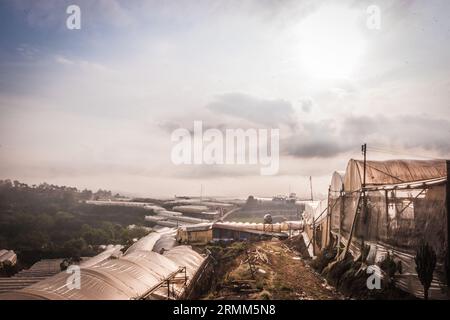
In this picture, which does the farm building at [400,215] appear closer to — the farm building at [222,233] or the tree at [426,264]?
the tree at [426,264]

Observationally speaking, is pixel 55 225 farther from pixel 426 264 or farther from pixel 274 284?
pixel 426 264

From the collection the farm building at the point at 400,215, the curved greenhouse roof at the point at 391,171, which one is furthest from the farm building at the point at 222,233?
the curved greenhouse roof at the point at 391,171

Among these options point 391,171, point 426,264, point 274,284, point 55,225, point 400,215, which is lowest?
point 55,225

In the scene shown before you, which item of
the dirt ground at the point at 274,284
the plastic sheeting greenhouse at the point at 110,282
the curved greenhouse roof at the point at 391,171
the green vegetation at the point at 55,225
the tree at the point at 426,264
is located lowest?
the green vegetation at the point at 55,225

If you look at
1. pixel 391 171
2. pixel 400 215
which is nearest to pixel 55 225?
pixel 391 171

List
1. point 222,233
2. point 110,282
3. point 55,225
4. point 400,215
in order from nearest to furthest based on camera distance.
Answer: point 110,282 < point 400,215 < point 222,233 < point 55,225
